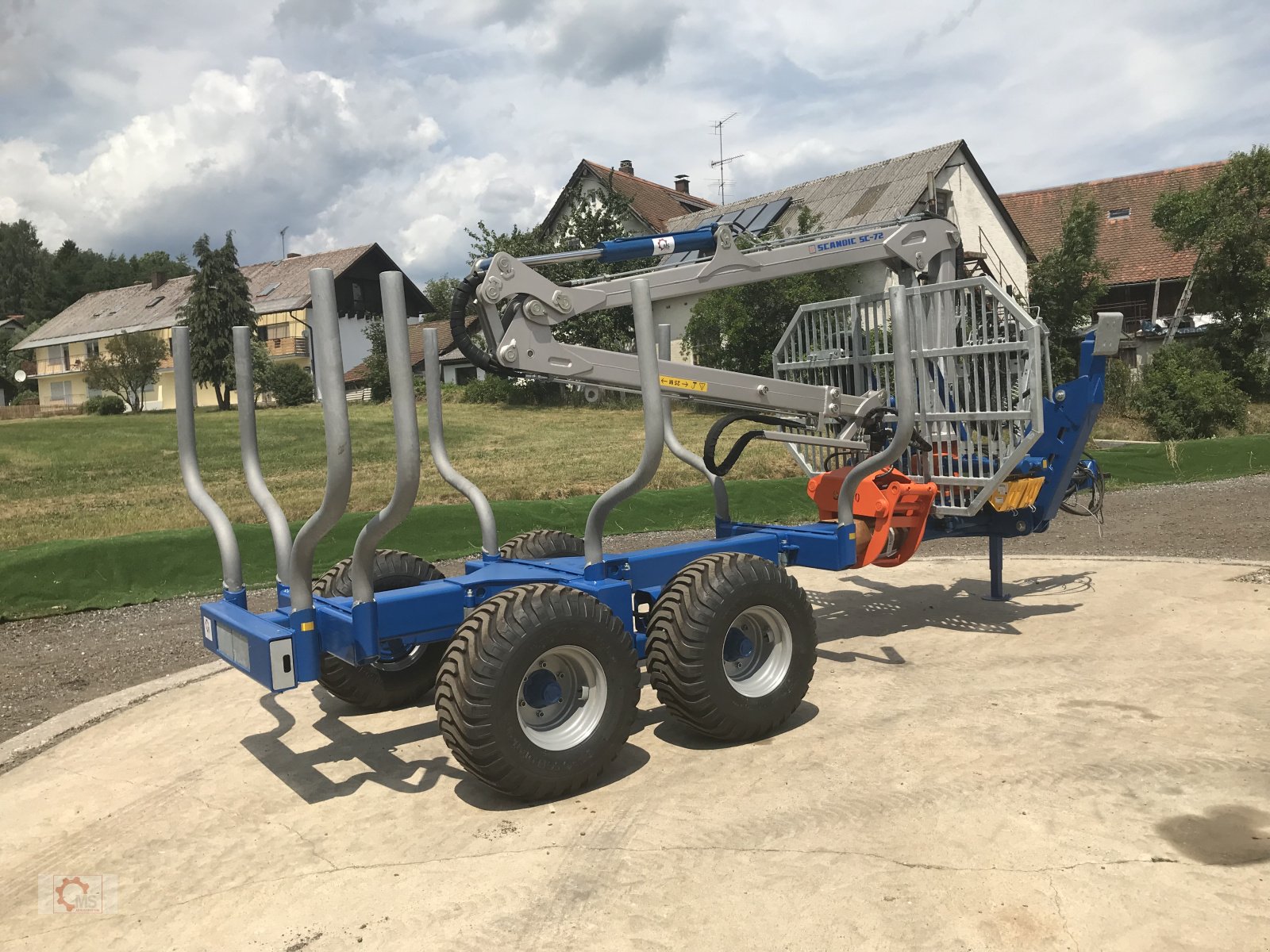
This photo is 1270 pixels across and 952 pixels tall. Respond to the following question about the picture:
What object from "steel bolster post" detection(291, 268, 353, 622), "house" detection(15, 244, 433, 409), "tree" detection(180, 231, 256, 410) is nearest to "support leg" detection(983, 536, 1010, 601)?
"steel bolster post" detection(291, 268, 353, 622)

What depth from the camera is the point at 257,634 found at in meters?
4.36

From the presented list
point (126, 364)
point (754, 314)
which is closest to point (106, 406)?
point (126, 364)

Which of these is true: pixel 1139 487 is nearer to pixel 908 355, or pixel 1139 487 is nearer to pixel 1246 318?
pixel 908 355

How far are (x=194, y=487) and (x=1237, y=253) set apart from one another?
93.0ft

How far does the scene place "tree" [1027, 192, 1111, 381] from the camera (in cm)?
2877

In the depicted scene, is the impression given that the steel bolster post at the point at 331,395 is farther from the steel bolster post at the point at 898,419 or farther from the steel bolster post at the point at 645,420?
the steel bolster post at the point at 898,419

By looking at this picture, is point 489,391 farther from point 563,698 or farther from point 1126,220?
point 563,698

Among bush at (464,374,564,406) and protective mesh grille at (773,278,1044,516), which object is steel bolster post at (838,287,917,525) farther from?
bush at (464,374,564,406)

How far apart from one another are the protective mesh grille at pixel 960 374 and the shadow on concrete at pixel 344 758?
337 cm

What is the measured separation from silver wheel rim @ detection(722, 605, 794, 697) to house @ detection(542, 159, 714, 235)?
1215 inches

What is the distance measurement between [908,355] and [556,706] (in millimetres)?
2899

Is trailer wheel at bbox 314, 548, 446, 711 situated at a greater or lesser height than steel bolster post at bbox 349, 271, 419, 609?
lesser

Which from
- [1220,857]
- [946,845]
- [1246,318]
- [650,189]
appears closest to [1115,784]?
[1220,857]

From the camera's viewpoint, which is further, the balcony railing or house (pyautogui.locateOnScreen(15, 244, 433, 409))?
the balcony railing
